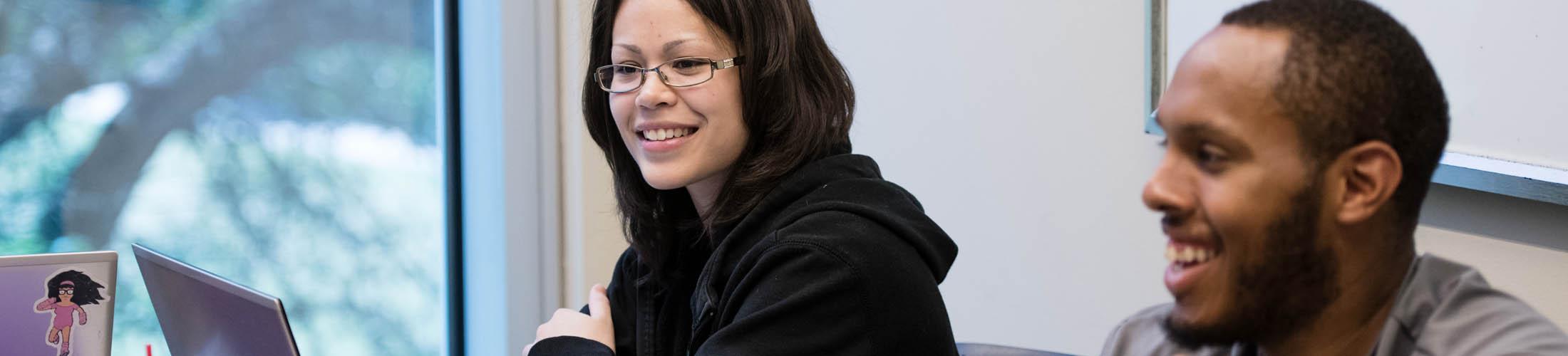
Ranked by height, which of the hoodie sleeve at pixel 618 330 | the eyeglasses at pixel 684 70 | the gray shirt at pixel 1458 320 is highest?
the eyeglasses at pixel 684 70

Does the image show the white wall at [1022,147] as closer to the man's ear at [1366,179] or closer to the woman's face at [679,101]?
the woman's face at [679,101]

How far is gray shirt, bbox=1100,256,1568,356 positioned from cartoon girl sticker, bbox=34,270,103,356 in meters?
1.26

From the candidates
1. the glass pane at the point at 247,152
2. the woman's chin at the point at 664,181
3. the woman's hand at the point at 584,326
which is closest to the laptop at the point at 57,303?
the woman's hand at the point at 584,326

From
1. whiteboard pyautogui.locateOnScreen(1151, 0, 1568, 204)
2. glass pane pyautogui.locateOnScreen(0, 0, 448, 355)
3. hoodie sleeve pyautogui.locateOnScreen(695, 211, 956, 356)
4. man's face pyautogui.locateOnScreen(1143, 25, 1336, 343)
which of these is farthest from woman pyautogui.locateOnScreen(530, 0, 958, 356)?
glass pane pyautogui.locateOnScreen(0, 0, 448, 355)

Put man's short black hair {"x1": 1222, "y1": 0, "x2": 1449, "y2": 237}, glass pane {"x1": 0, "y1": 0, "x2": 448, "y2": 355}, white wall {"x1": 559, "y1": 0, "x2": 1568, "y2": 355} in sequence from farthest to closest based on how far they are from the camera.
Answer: glass pane {"x1": 0, "y1": 0, "x2": 448, "y2": 355}, white wall {"x1": 559, "y1": 0, "x2": 1568, "y2": 355}, man's short black hair {"x1": 1222, "y1": 0, "x2": 1449, "y2": 237}

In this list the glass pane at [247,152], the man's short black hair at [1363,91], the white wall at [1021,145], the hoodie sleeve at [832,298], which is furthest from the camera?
the glass pane at [247,152]

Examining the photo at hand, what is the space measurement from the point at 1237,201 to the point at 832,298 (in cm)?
56

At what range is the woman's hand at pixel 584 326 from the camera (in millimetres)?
1412

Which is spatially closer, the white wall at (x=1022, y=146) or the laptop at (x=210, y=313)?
the laptop at (x=210, y=313)

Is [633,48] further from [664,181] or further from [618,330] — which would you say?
[618,330]

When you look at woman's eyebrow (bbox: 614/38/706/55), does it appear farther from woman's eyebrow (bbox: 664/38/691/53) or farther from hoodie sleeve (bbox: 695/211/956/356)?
hoodie sleeve (bbox: 695/211/956/356)

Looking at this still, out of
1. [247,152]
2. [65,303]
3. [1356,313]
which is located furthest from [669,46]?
[247,152]

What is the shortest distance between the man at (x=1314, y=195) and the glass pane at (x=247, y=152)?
1835 millimetres

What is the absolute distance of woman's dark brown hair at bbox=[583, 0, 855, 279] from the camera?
1.39 metres
